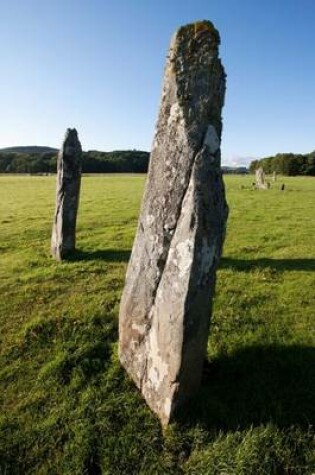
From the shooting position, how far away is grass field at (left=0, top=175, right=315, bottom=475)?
4.58m

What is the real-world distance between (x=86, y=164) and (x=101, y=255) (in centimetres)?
9835

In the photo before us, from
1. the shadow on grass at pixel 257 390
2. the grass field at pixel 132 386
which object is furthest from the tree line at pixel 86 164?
the shadow on grass at pixel 257 390

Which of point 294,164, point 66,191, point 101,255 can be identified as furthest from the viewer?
point 294,164

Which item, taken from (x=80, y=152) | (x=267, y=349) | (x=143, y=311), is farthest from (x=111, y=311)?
(x=80, y=152)

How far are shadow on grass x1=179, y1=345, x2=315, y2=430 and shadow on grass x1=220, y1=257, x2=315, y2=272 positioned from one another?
4.89 m

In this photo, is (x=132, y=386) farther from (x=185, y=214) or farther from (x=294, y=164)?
(x=294, y=164)

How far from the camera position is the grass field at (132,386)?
4.58 m

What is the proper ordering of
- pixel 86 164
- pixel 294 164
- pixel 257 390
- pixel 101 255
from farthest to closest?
pixel 86 164 → pixel 294 164 → pixel 101 255 → pixel 257 390

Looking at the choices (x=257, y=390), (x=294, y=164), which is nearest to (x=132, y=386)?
(x=257, y=390)

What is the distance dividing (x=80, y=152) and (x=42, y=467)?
9417mm

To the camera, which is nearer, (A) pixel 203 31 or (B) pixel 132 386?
(A) pixel 203 31

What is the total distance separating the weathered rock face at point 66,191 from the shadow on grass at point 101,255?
340 mm

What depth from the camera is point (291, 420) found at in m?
5.02

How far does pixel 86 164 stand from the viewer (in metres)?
107
